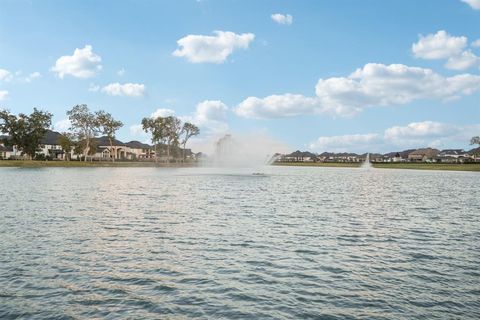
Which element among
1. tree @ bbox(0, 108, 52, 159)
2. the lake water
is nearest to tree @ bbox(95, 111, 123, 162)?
tree @ bbox(0, 108, 52, 159)

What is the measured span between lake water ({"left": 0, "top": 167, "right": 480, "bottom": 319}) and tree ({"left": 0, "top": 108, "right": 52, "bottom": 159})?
146149 mm

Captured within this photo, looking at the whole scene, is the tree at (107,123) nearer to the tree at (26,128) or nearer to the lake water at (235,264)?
the tree at (26,128)

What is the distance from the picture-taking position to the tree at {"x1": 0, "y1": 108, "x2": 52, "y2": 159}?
16662 cm

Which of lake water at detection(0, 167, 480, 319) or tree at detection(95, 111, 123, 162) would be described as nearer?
lake water at detection(0, 167, 480, 319)

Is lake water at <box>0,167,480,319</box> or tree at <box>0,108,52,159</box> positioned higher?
tree at <box>0,108,52,159</box>

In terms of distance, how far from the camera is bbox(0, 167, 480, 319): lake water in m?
14.7

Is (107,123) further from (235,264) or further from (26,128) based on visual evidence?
(235,264)

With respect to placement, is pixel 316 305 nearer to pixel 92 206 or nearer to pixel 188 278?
pixel 188 278

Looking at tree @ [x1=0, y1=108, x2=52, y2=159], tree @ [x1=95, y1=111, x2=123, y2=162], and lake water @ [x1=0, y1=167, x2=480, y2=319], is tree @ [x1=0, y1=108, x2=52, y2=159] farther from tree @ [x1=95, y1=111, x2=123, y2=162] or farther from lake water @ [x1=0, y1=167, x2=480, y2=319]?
lake water @ [x1=0, y1=167, x2=480, y2=319]

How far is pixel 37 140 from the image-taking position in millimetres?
172750

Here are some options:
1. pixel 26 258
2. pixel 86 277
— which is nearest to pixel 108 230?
pixel 26 258

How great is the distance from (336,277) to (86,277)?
35.6ft

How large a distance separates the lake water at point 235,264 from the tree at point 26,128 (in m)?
146

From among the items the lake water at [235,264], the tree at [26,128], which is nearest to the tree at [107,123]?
the tree at [26,128]
